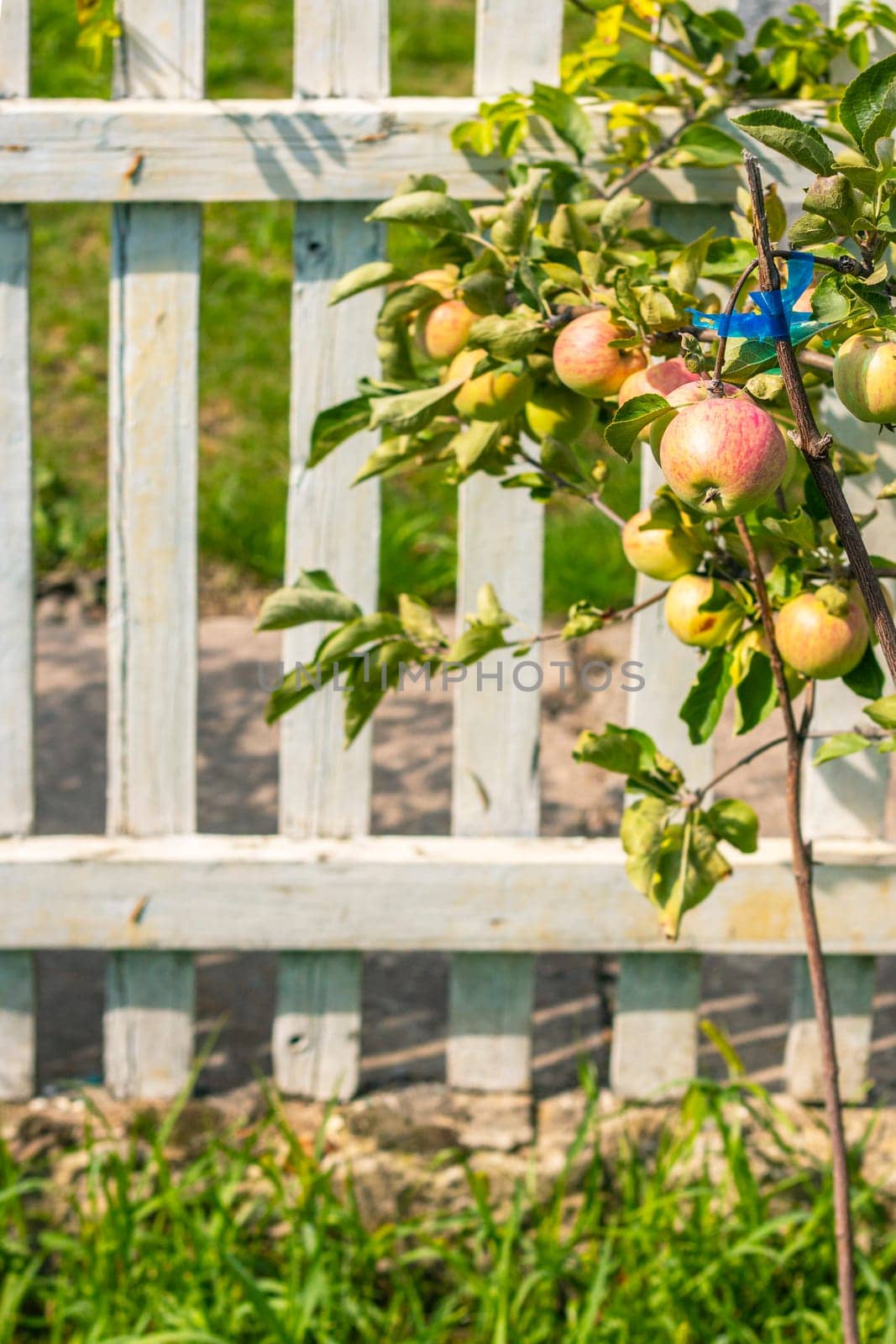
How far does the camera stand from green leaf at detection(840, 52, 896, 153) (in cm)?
85

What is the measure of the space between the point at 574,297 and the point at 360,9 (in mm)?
791

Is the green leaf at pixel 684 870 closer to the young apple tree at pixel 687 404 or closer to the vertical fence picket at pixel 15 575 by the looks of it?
the young apple tree at pixel 687 404

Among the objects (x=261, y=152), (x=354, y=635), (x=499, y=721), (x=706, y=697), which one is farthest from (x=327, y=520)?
(x=706, y=697)

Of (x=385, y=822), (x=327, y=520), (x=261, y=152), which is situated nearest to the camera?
(x=261, y=152)

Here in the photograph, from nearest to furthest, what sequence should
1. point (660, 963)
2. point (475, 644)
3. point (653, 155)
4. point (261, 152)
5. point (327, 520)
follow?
point (475, 644)
point (653, 155)
point (261, 152)
point (327, 520)
point (660, 963)

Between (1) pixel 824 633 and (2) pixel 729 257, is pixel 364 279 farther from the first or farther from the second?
(1) pixel 824 633

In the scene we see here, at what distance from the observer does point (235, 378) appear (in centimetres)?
432

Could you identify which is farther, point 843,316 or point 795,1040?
point 795,1040

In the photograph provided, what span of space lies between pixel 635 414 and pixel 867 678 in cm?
43

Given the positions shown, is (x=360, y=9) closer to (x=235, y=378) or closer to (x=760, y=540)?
(x=760, y=540)

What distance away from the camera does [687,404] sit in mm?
866

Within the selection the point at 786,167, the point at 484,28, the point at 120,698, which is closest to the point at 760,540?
the point at 786,167

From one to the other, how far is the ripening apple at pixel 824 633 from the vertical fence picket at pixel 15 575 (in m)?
1.17

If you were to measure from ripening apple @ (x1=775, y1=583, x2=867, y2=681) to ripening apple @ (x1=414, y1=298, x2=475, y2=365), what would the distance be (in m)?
0.40
